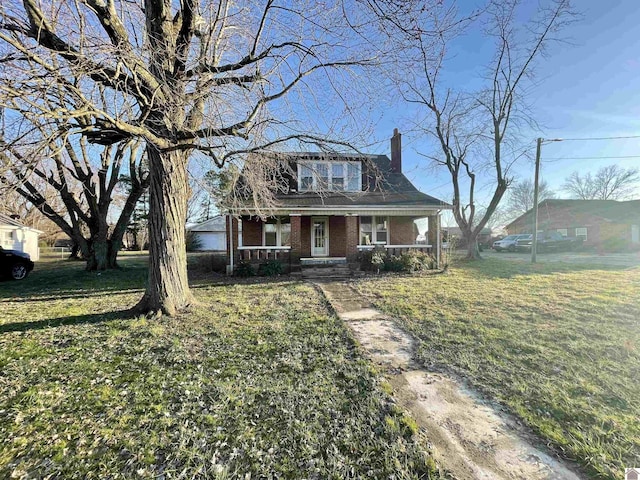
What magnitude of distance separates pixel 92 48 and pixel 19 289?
383 inches

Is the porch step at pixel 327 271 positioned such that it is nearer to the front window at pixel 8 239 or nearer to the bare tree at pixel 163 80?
the bare tree at pixel 163 80

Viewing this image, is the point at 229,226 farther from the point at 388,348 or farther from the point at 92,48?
the point at 388,348

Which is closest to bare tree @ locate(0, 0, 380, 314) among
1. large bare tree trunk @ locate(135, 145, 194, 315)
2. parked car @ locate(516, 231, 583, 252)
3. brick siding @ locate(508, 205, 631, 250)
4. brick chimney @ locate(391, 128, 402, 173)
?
large bare tree trunk @ locate(135, 145, 194, 315)

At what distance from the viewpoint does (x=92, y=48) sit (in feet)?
12.2

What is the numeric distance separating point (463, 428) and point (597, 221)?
35059mm

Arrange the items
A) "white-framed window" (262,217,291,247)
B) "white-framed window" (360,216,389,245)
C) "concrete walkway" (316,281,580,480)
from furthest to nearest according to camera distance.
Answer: "white-framed window" (360,216,389,245), "white-framed window" (262,217,291,247), "concrete walkway" (316,281,580,480)

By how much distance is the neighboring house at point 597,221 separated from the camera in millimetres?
26078

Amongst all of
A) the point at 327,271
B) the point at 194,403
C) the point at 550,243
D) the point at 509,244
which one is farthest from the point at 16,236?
the point at 550,243

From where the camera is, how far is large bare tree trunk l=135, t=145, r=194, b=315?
5.55 m

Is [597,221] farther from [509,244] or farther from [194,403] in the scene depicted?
[194,403]

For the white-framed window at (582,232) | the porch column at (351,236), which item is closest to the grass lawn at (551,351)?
the porch column at (351,236)

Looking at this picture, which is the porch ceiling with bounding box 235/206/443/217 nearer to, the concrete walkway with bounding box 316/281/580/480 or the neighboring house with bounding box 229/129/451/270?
the neighboring house with bounding box 229/129/451/270

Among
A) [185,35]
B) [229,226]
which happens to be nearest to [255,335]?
[185,35]

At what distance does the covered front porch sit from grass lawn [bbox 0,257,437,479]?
665 centimetres
